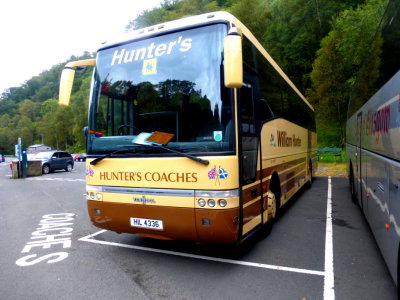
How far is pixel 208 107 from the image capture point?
3977 mm

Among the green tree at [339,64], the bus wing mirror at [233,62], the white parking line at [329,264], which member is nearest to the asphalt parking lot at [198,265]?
the white parking line at [329,264]

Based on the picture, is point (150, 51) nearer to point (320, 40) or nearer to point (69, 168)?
point (69, 168)

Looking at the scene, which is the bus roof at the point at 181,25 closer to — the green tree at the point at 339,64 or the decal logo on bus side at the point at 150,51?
the decal logo on bus side at the point at 150,51

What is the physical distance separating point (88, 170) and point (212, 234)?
2.21 meters

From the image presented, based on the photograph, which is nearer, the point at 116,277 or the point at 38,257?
the point at 116,277

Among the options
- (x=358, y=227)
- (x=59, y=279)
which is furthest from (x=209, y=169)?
(x=358, y=227)

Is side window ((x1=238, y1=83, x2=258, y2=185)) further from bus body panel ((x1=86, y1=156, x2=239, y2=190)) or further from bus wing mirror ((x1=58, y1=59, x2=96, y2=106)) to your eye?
bus wing mirror ((x1=58, y1=59, x2=96, y2=106))

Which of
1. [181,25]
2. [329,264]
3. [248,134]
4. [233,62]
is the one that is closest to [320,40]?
[181,25]

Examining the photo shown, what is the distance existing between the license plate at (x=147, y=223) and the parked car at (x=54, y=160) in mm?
21315

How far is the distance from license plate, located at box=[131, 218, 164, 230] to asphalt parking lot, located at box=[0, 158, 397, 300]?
597 millimetres

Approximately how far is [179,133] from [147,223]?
1.33 metres

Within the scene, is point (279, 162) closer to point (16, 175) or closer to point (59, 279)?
point (59, 279)

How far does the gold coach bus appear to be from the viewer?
3877 mm

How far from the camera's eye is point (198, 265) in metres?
4.37
